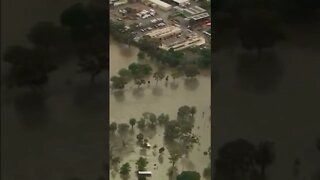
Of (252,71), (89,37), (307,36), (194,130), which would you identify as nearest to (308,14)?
(307,36)

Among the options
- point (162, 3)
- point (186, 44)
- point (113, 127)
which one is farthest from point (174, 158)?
point (162, 3)

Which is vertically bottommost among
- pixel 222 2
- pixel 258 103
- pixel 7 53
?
pixel 258 103

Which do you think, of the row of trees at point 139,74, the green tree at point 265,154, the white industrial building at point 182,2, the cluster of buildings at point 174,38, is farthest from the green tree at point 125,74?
the green tree at point 265,154

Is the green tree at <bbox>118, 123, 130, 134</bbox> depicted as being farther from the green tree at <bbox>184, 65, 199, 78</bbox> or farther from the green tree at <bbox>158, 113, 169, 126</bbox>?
the green tree at <bbox>184, 65, 199, 78</bbox>

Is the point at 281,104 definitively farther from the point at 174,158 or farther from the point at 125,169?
the point at 125,169

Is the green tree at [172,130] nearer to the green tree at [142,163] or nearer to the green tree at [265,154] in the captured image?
the green tree at [142,163]

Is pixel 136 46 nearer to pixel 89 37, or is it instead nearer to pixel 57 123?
pixel 89 37

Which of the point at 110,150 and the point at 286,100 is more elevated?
the point at 286,100
